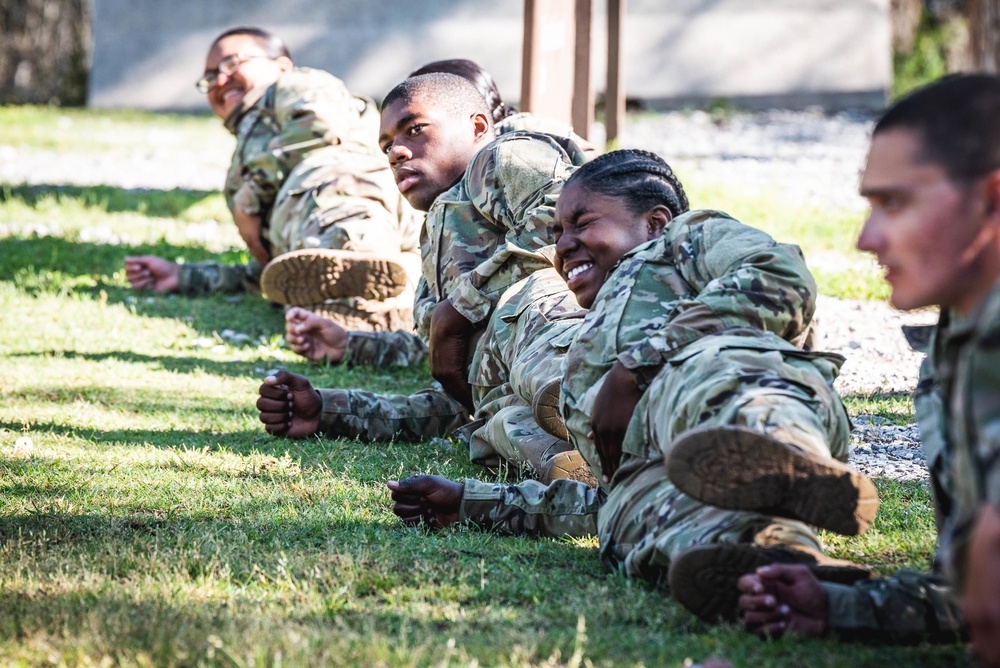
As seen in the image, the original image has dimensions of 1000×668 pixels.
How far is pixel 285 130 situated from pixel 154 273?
1.38 meters

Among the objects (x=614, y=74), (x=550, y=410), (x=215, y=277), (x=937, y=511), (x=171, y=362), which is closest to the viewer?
(x=937, y=511)

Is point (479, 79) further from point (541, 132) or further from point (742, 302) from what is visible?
point (742, 302)

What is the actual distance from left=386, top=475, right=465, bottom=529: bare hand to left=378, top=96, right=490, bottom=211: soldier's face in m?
1.94

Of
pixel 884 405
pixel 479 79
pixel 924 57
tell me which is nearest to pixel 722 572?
pixel 884 405

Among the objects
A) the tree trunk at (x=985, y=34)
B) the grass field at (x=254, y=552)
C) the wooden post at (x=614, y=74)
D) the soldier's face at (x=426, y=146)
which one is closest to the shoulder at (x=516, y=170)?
the soldier's face at (x=426, y=146)

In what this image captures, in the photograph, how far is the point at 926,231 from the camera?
2293 millimetres

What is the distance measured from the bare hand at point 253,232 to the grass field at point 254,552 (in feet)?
4.11

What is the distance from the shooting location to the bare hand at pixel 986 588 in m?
1.69

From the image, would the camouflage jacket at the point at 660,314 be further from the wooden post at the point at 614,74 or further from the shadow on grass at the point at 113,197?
the shadow on grass at the point at 113,197

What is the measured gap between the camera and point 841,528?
102 inches

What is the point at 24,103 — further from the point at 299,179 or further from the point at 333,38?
the point at 299,179

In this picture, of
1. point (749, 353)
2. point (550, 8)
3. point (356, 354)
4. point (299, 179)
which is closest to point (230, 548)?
point (749, 353)

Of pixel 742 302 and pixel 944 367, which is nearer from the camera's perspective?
pixel 944 367

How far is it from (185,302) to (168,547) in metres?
4.64
